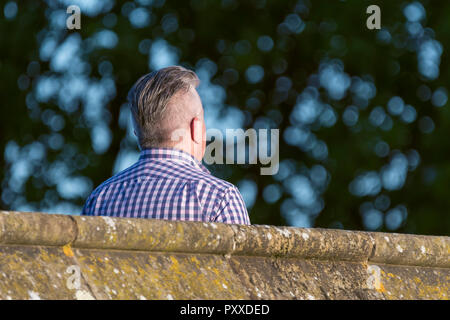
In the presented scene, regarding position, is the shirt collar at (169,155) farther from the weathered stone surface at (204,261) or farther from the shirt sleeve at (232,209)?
the weathered stone surface at (204,261)

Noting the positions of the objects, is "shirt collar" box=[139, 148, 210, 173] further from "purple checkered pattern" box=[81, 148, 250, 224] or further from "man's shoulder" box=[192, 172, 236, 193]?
"man's shoulder" box=[192, 172, 236, 193]

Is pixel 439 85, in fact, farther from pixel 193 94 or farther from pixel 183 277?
pixel 183 277

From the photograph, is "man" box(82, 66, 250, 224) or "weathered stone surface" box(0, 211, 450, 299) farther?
"man" box(82, 66, 250, 224)

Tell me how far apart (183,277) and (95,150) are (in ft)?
29.1

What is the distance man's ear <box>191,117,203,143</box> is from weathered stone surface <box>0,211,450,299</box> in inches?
39.6

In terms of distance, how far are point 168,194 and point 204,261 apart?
941 mm

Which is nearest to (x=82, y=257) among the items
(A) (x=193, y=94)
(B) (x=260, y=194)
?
(A) (x=193, y=94)

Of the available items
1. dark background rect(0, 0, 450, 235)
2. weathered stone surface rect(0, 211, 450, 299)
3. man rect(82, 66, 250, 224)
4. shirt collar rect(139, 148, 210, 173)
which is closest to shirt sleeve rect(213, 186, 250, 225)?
man rect(82, 66, 250, 224)

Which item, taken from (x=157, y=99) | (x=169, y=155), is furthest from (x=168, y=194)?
(x=157, y=99)

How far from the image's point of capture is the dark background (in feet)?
34.7

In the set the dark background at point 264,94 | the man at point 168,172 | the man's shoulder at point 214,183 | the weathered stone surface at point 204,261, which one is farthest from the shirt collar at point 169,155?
the dark background at point 264,94

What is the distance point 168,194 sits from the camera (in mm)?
3230

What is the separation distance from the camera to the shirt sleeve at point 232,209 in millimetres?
3131

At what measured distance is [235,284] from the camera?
89.6 inches
